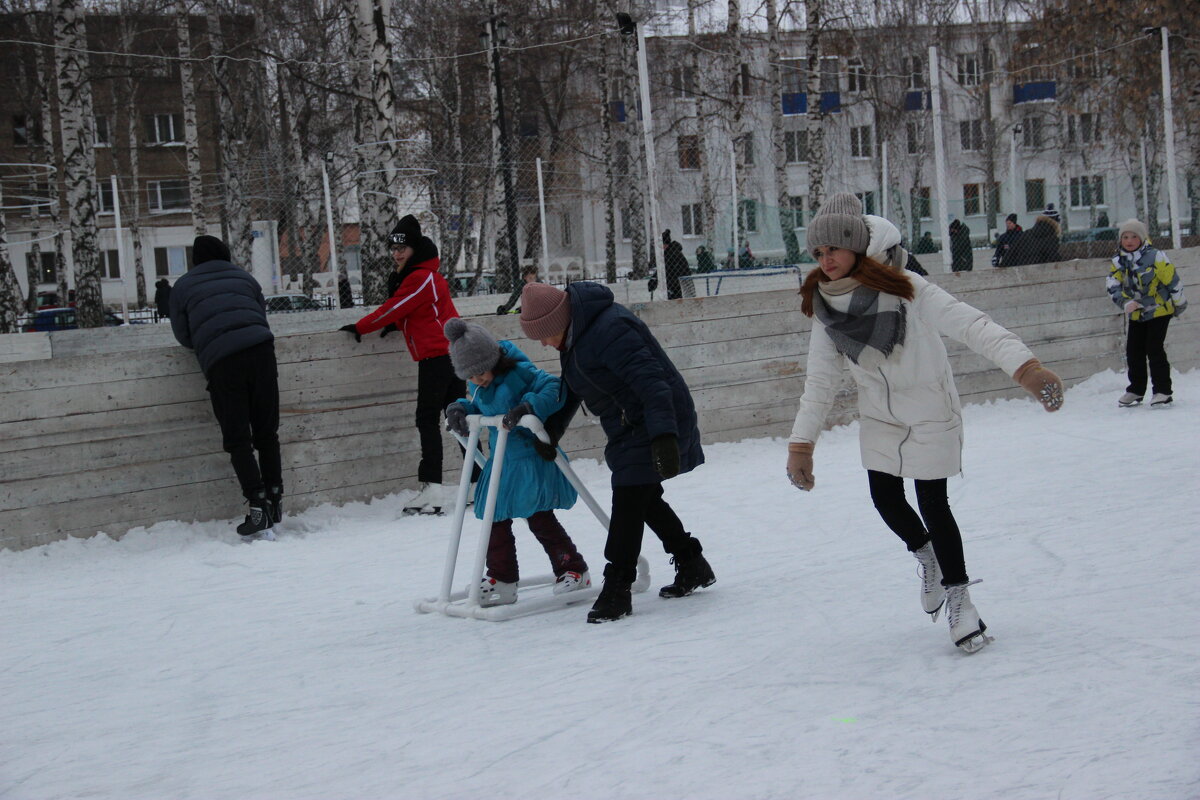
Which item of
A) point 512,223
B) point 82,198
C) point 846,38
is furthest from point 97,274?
point 846,38

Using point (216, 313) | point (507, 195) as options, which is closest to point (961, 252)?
point (507, 195)

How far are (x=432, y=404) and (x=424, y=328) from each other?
47 centimetres

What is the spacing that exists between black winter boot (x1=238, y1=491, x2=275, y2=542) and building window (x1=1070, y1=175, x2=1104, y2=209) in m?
13.2

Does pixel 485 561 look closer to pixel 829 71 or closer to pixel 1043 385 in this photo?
pixel 1043 385

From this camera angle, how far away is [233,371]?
6.92 m

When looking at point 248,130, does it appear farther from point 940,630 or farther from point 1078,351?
point 940,630

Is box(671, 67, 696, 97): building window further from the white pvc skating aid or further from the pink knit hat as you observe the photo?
the pink knit hat

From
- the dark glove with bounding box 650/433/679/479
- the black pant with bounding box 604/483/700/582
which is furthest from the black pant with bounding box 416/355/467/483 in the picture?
the dark glove with bounding box 650/433/679/479

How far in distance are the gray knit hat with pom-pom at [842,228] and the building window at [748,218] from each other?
12463 mm

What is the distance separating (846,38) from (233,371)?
2648 centimetres

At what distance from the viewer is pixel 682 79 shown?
29.6 meters

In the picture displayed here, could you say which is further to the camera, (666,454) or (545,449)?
(545,449)

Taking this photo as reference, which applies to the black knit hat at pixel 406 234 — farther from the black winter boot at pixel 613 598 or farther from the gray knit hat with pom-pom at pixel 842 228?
the gray knit hat with pom-pom at pixel 842 228

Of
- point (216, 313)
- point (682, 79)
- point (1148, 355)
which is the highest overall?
point (682, 79)
